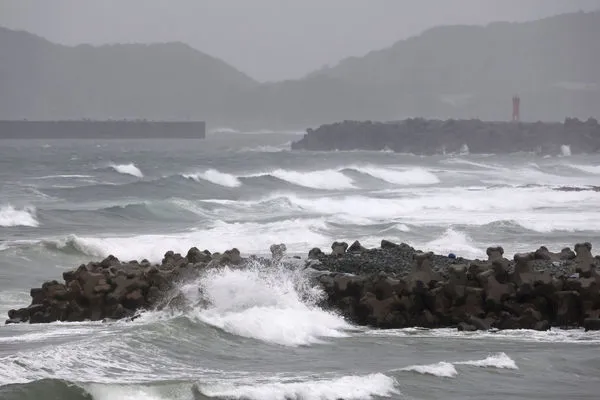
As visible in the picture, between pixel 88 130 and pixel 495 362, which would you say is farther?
pixel 88 130

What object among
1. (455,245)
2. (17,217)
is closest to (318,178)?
(17,217)

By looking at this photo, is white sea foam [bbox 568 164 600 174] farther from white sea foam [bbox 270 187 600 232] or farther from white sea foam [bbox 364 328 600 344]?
white sea foam [bbox 364 328 600 344]

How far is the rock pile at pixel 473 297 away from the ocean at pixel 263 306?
0.88 ft

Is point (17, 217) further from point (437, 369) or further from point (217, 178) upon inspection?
point (437, 369)

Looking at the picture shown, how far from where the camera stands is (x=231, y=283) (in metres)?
16.8

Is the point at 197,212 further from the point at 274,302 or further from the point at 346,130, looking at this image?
the point at 346,130

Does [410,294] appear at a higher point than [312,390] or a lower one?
higher

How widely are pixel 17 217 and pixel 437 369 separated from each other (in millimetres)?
23018

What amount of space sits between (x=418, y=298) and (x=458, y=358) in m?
2.40

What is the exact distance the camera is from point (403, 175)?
63156 mm

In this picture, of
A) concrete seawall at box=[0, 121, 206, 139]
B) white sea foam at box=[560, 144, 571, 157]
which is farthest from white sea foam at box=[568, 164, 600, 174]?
concrete seawall at box=[0, 121, 206, 139]

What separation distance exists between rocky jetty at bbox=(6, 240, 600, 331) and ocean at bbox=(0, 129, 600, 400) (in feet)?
0.89

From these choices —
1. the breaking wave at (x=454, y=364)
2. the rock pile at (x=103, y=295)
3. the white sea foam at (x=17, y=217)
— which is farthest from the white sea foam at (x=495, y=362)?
the white sea foam at (x=17, y=217)

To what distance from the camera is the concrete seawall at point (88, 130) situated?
147 metres
